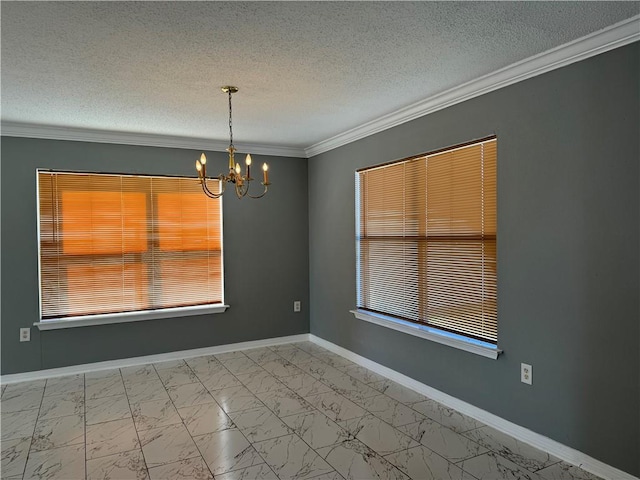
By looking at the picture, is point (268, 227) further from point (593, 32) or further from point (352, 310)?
point (593, 32)

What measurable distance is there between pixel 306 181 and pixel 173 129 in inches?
67.7

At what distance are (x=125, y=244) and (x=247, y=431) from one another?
2.46m

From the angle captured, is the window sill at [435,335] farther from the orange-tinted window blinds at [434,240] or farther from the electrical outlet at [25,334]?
the electrical outlet at [25,334]

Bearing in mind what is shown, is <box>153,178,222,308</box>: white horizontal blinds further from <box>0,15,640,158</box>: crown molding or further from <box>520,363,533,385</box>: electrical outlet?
<box>520,363,533,385</box>: electrical outlet

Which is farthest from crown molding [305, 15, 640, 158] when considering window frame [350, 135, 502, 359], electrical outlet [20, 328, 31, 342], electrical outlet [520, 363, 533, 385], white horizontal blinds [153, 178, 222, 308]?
electrical outlet [20, 328, 31, 342]

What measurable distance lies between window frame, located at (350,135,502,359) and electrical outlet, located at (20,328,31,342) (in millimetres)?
3037

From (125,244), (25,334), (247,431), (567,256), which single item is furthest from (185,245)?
(567,256)

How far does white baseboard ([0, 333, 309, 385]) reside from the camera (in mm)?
4180

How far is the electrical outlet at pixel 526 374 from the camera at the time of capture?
281 centimetres

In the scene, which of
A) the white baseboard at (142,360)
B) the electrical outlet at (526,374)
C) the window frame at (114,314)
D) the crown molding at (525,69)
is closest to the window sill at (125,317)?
the window frame at (114,314)

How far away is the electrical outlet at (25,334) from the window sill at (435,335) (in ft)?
10.1

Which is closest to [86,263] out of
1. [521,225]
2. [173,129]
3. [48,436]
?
[173,129]

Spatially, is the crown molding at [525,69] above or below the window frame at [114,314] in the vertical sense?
above

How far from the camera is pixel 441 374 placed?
11.5 ft
